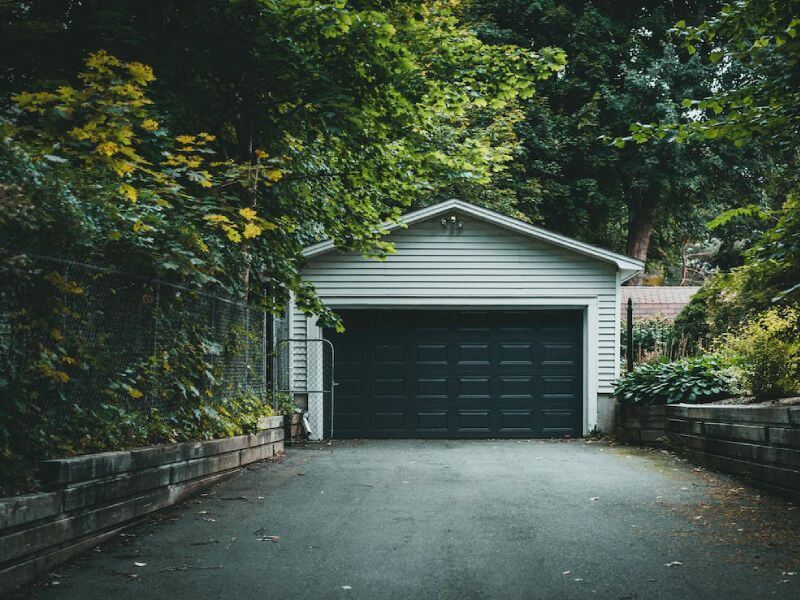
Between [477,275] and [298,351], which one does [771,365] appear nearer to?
[477,275]

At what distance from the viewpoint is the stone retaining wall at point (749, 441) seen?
834 cm

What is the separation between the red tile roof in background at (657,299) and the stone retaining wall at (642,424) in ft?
43.3

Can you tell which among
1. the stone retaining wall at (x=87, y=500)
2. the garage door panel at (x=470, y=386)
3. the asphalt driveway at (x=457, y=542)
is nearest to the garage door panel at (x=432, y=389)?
the garage door panel at (x=470, y=386)

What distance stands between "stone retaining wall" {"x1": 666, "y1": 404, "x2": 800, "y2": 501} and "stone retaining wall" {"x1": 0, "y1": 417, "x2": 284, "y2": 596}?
576 cm

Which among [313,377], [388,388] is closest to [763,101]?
[388,388]

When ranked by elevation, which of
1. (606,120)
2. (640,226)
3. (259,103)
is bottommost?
(259,103)

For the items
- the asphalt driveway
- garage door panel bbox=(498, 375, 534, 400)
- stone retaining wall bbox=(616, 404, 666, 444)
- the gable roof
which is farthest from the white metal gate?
the asphalt driveway

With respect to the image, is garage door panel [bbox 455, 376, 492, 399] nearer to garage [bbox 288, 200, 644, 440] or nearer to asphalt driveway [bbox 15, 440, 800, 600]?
garage [bbox 288, 200, 644, 440]

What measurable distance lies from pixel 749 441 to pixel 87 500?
22.8ft

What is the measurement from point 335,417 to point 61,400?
37.0ft

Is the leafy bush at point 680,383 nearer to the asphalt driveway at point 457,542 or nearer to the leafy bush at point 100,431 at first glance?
the asphalt driveway at point 457,542

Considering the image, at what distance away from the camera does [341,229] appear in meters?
13.7

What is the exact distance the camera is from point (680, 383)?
1352 centimetres

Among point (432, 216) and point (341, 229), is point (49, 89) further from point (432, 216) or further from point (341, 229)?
point (432, 216)
